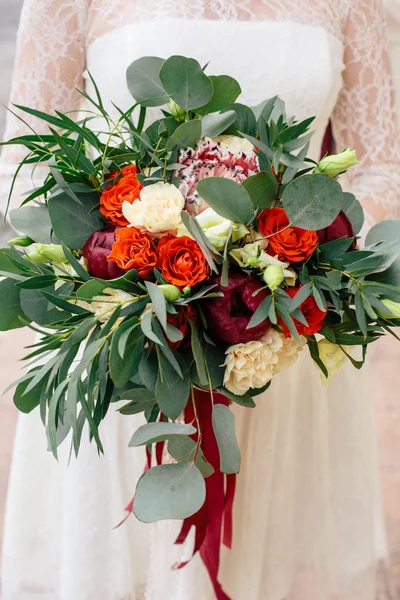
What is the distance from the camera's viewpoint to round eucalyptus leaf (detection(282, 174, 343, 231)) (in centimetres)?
65

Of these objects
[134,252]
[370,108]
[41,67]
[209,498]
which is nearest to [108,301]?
Result: [134,252]

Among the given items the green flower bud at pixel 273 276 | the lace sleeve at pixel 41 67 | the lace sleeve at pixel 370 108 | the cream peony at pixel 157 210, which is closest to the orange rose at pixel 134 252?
the cream peony at pixel 157 210

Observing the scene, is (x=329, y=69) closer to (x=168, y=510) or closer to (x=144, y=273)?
(x=144, y=273)

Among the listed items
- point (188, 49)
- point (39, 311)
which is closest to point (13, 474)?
point (39, 311)

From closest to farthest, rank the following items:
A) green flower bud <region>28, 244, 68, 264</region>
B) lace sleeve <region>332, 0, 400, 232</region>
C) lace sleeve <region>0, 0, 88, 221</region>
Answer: green flower bud <region>28, 244, 68, 264</region>
lace sleeve <region>0, 0, 88, 221</region>
lace sleeve <region>332, 0, 400, 232</region>

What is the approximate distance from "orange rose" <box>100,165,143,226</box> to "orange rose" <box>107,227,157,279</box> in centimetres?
3

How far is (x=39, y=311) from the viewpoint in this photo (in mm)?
751

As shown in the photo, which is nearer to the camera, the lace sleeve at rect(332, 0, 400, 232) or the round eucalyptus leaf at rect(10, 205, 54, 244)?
the round eucalyptus leaf at rect(10, 205, 54, 244)

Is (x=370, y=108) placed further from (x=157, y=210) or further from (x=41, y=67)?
(x=157, y=210)

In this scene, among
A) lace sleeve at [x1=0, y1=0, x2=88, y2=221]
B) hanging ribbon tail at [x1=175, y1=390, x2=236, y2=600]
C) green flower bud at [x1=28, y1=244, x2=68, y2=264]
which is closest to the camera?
green flower bud at [x1=28, y1=244, x2=68, y2=264]

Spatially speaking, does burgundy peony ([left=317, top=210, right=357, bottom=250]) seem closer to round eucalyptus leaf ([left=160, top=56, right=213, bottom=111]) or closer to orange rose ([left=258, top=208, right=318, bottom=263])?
orange rose ([left=258, top=208, right=318, bottom=263])

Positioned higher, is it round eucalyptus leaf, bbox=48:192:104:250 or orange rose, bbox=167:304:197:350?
round eucalyptus leaf, bbox=48:192:104:250

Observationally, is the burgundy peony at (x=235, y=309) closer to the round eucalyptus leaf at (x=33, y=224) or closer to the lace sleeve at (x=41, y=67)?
the round eucalyptus leaf at (x=33, y=224)

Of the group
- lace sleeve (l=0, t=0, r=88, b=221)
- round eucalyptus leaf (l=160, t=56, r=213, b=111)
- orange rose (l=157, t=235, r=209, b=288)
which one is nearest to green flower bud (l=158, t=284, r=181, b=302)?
orange rose (l=157, t=235, r=209, b=288)
